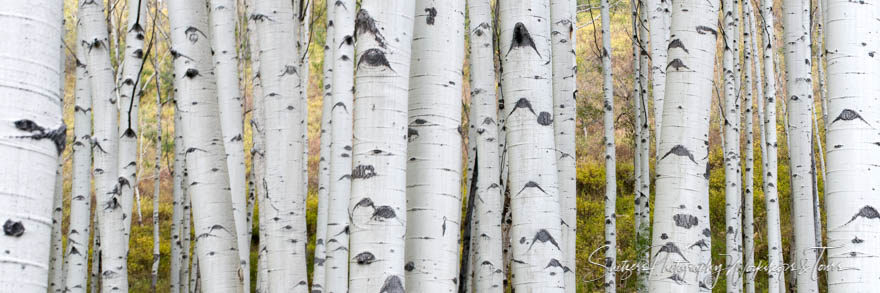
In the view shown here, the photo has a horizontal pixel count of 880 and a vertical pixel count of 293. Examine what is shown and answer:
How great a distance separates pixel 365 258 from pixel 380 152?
29cm

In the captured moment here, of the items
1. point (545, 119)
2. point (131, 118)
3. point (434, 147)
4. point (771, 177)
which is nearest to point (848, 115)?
point (545, 119)

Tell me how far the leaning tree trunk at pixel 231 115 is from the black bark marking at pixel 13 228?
6.37 feet

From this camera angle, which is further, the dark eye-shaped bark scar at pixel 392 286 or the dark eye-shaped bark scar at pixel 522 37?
the dark eye-shaped bark scar at pixel 522 37

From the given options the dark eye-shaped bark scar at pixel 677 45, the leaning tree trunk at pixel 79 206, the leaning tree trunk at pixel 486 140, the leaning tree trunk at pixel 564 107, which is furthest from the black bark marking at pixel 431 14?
the leaning tree trunk at pixel 79 206

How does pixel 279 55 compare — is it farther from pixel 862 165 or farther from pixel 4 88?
pixel 862 165

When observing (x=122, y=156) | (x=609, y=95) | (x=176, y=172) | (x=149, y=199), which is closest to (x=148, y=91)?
(x=149, y=199)

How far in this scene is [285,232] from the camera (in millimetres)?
2994

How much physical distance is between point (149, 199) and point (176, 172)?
30.0 feet

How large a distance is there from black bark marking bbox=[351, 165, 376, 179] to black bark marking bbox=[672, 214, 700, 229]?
127cm

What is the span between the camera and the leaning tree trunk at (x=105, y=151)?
3375 mm

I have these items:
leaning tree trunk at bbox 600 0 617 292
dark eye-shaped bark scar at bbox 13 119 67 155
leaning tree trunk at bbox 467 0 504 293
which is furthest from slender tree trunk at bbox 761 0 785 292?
dark eye-shaped bark scar at bbox 13 119 67 155

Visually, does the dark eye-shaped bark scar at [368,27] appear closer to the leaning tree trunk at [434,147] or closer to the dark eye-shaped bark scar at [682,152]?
the leaning tree trunk at [434,147]

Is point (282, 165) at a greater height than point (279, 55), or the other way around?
point (279, 55)

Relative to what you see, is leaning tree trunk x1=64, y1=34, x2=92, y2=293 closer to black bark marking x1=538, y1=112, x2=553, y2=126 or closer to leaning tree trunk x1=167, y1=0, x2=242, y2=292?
leaning tree trunk x1=167, y1=0, x2=242, y2=292
